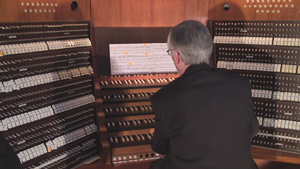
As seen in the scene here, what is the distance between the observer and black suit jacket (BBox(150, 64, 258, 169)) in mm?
1526

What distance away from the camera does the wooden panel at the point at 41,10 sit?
224cm

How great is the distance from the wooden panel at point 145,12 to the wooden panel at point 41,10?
0.18 m

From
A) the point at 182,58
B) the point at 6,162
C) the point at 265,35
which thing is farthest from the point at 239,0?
the point at 6,162

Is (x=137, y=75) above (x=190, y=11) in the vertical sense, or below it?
below

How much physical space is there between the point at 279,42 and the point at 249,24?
38 cm

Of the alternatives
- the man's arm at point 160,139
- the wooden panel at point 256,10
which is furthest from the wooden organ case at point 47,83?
the wooden panel at point 256,10

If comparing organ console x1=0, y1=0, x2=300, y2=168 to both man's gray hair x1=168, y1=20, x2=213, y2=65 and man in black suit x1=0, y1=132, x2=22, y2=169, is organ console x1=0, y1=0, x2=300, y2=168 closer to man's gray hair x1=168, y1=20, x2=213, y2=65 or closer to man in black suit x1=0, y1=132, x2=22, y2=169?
man in black suit x1=0, y1=132, x2=22, y2=169

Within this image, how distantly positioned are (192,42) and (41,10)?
1569 mm

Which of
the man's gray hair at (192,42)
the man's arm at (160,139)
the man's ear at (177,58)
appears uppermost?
the man's gray hair at (192,42)

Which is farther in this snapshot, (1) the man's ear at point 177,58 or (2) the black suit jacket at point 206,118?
(1) the man's ear at point 177,58

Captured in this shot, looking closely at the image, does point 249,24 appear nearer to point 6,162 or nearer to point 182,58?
point 182,58

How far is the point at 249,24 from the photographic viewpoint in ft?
10.0

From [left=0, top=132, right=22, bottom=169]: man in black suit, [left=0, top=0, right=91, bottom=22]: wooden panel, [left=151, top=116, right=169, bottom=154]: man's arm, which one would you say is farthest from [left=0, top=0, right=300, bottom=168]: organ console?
[left=151, top=116, right=169, bottom=154]: man's arm

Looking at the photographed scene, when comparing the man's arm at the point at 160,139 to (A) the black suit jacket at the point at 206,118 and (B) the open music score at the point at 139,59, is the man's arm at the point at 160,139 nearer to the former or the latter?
(A) the black suit jacket at the point at 206,118
